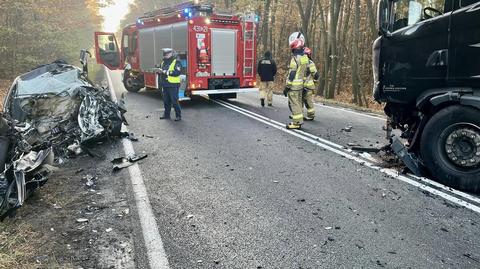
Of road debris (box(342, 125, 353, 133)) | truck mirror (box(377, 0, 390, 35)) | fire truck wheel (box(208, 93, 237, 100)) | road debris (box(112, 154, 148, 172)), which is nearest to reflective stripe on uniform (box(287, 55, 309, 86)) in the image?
road debris (box(342, 125, 353, 133))

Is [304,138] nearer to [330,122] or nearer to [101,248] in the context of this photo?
[330,122]

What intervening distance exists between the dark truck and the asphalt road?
554 mm

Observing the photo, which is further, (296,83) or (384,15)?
(296,83)

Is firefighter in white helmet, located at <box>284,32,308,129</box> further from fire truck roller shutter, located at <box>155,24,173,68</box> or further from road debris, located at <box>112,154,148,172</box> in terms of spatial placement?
fire truck roller shutter, located at <box>155,24,173,68</box>

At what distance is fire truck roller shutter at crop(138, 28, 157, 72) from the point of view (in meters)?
14.4

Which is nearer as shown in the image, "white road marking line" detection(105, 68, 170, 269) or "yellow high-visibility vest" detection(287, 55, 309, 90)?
"white road marking line" detection(105, 68, 170, 269)

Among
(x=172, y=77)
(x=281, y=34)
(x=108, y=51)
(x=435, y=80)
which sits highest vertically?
(x=281, y=34)

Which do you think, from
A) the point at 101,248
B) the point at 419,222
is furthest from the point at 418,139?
the point at 101,248

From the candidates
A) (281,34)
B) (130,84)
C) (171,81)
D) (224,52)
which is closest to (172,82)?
(171,81)

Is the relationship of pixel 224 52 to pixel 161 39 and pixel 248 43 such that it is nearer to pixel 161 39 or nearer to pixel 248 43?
pixel 248 43

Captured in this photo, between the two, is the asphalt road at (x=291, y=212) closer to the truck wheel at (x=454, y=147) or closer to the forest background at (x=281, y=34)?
the truck wheel at (x=454, y=147)

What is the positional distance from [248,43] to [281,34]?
17084 mm

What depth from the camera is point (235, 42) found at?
1296 centimetres

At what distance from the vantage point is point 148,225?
381 cm
